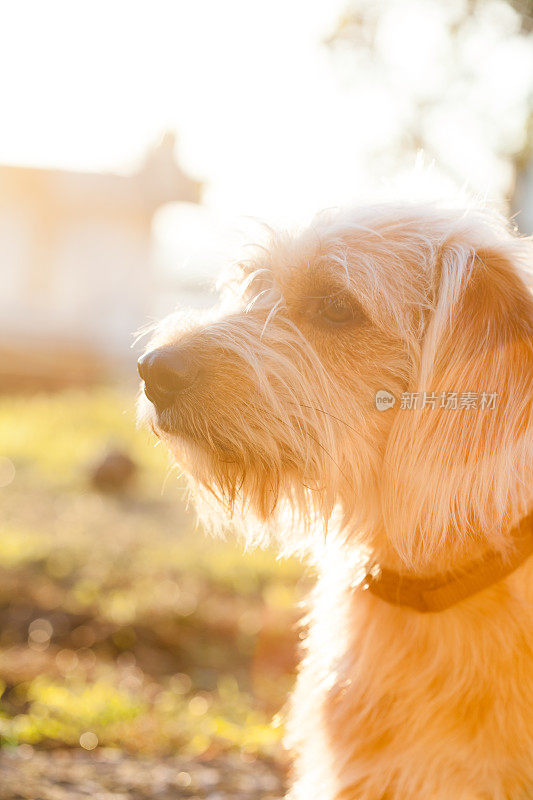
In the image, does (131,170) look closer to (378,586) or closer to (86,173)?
(86,173)

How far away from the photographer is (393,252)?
114 inches

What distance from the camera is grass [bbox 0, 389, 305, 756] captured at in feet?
13.0

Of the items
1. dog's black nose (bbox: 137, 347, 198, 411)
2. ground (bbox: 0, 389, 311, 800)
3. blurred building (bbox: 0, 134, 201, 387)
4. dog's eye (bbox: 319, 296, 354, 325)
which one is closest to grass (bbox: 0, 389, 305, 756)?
ground (bbox: 0, 389, 311, 800)

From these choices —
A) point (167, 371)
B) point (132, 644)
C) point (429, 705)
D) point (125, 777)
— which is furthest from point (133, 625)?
point (429, 705)

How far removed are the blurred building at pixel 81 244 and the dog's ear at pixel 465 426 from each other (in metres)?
24.9

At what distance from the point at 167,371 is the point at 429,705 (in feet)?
4.11

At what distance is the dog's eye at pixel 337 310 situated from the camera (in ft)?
9.38

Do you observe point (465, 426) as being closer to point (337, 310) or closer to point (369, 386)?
point (369, 386)

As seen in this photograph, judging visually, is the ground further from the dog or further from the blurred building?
the blurred building

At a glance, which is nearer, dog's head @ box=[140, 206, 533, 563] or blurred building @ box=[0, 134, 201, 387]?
dog's head @ box=[140, 206, 533, 563]

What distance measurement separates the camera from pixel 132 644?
17.8 feet

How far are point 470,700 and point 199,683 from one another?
302cm

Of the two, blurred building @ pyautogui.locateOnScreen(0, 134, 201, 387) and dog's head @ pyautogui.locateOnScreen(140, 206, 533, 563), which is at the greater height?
dog's head @ pyautogui.locateOnScreen(140, 206, 533, 563)

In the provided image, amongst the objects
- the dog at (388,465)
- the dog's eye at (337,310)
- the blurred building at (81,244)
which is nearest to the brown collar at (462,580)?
the dog at (388,465)
